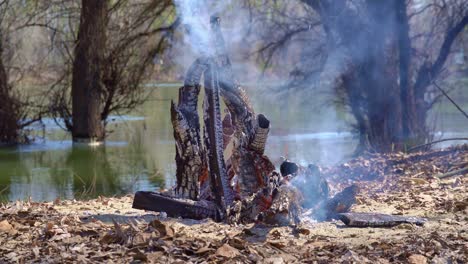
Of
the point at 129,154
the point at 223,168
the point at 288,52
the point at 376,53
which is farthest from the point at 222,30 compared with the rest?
the point at 223,168

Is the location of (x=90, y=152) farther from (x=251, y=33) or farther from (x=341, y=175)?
(x=341, y=175)

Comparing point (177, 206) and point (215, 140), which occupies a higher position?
point (215, 140)

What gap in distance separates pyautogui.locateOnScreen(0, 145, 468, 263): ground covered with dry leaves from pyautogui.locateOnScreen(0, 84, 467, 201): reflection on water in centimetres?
476

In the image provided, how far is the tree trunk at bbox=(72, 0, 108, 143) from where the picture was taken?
72.7 feet

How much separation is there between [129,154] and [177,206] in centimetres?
1387

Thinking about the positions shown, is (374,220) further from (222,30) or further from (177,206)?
(222,30)

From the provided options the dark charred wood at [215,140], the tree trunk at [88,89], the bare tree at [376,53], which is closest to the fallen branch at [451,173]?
the dark charred wood at [215,140]

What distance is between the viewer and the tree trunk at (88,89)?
2217 cm

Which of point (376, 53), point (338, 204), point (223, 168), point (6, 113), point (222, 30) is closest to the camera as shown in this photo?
point (223, 168)

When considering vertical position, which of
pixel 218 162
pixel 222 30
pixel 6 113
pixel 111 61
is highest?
pixel 111 61

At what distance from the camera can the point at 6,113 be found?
72.4ft

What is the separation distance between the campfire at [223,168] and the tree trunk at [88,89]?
15.6 metres

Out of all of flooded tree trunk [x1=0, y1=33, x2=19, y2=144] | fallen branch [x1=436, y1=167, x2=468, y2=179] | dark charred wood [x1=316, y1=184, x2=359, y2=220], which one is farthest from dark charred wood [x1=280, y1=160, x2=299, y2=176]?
flooded tree trunk [x1=0, y1=33, x2=19, y2=144]

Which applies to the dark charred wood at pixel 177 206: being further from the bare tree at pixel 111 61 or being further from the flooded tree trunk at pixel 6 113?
the flooded tree trunk at pixel 6 113
